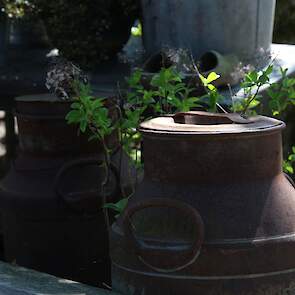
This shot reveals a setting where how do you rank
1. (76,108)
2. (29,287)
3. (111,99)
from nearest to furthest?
(29,287) → (76,108) → (111,99)

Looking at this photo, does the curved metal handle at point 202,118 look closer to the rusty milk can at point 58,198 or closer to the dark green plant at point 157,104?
the dark green plant at point 157,104

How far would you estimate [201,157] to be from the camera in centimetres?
241

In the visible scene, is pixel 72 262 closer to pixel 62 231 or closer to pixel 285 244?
pixel 62 231

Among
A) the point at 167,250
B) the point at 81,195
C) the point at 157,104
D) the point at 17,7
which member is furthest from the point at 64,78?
the point at 17,7

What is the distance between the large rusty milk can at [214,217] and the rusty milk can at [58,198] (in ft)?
2.63

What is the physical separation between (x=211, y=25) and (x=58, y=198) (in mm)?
1772

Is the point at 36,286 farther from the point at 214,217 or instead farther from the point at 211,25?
the point at 211,25

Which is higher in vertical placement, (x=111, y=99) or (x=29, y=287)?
(x=111, y=99)

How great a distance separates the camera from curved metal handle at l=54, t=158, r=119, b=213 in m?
3.20

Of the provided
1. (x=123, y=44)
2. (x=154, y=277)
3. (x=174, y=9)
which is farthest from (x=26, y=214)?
(x=123, y=44)

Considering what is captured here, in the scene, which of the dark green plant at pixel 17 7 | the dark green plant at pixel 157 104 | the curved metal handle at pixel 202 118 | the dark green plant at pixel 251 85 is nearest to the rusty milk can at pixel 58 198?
the dark green plant at pixel 157 104

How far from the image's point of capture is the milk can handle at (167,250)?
234 centimetres

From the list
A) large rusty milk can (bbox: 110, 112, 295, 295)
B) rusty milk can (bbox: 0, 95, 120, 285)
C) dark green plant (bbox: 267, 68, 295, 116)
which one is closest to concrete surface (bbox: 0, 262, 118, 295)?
large rusty milk can (bbox: 110, 112, 295, 295)

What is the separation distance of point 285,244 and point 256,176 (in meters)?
0.24
